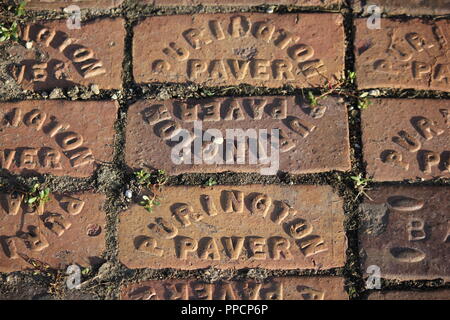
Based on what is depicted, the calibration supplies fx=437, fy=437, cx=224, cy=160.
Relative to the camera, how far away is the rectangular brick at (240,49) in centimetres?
200

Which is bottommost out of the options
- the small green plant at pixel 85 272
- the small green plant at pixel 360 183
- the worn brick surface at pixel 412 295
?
the worn brick surface at pixel 412 295

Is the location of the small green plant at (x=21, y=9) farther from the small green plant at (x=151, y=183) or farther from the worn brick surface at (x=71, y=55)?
the small green plant at (x=151, y=183)

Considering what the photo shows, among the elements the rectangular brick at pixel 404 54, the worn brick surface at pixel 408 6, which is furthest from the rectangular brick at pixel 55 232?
the worn brick surface at pixel 408 6

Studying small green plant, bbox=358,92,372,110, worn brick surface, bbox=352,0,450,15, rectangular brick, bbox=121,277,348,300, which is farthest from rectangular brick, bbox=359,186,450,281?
worn brick surface, bbox=352,0,450,15

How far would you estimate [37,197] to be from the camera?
6.20 feet

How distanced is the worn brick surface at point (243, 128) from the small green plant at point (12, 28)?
0.69 m

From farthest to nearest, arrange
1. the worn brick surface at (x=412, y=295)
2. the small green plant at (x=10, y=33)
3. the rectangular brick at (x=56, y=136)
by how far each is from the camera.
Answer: the small green plant at (x=10, y=33) < the rectangular brick at (x=56, y=136) < the worn brick surface at (x=412, y=295)

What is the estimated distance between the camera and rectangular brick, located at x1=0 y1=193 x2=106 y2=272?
1.87m

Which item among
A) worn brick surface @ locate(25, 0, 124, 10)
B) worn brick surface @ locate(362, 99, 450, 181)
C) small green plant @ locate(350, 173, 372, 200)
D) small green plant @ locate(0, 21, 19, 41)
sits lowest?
small green plant @ locate(350, 173, 372, 200)

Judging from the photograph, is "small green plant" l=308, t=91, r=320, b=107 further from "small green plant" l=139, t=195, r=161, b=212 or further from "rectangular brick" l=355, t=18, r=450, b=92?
"small green plant" l=139, t=195, r=161, b=212

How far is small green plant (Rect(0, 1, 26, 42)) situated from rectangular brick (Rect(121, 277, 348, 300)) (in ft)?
4.21

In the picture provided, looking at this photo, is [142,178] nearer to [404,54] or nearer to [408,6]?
[404,54]

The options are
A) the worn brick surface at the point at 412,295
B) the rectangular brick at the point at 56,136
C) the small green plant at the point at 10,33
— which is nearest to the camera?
the worn brick surface at the point at 412,295
